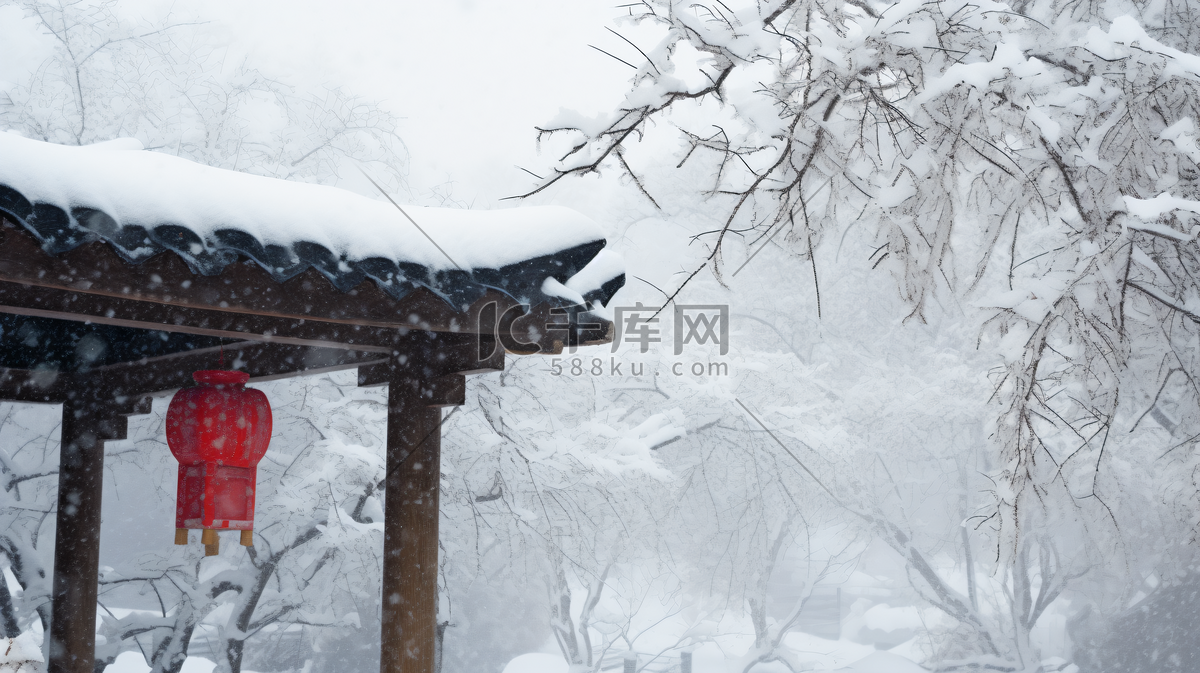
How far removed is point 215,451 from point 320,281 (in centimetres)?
101

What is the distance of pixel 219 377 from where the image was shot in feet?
9.06

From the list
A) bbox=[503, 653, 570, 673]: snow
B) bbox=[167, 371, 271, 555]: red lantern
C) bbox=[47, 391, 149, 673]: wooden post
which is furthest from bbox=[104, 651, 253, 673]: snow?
bbox=[167, 371, 271, 555]: red lantern

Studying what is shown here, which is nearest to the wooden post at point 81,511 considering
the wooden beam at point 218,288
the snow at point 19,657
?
the snow at point 19,657

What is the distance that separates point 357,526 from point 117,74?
16.1 feet

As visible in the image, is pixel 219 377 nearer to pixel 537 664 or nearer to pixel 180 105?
pixel 180 105

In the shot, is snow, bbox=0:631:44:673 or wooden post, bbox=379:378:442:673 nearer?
wooden post, bbox=379:378:442:673

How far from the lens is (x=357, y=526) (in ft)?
23.6

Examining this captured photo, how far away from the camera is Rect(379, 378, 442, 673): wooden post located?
2.38 m

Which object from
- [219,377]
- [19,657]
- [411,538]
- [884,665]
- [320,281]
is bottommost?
[884,665]

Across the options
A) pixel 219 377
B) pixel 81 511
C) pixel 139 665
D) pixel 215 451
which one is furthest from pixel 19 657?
pixel 139 665

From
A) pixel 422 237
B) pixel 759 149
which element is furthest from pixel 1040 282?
pixel 422 237

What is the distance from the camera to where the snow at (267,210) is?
1.57m

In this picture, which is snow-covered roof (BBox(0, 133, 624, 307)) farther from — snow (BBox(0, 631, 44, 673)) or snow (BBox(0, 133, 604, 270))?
snow (BBox(0, 631, 44, 673))

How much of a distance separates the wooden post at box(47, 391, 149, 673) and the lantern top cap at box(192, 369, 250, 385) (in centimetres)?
78
